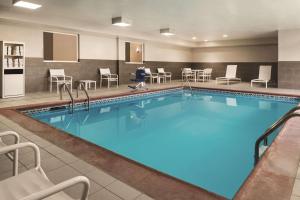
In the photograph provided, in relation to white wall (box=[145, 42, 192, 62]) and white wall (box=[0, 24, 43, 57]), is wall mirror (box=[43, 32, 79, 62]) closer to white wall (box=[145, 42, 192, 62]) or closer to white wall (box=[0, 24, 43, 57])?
white wall (box=[0, 24, 43, 57])

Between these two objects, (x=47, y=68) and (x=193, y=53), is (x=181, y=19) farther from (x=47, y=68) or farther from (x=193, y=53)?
(x=193, y=53)

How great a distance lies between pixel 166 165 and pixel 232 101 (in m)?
5.67

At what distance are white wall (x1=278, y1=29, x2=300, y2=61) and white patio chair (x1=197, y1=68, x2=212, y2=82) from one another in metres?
4.52

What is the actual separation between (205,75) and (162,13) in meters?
7.85

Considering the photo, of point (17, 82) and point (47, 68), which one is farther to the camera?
point (47, 68)

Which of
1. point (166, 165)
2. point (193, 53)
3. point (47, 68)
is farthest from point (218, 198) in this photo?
point (193, 53)

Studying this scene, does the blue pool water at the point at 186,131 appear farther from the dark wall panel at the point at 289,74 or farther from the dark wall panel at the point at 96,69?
the dark wall panel at the point at 96,69

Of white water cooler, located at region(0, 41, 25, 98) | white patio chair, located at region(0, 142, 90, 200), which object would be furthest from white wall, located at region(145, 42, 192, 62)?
white patio chair, located at region(0, 142, 90, 200)

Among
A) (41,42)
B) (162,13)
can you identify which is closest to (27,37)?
(41,42)

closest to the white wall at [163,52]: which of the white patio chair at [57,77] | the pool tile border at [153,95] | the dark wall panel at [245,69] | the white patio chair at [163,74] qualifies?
the white patio chair at [163,74]

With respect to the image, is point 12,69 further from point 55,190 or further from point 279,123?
point 279,123

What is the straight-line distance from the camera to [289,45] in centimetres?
910

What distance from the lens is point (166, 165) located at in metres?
3.24

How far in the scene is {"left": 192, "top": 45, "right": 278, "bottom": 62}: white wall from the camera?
12.5 m
